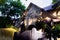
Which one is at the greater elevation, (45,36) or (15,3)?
(15,3)

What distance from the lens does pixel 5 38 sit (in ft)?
31.8

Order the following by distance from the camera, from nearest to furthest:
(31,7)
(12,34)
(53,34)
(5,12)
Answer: (53,34), (12,34), (31,7), (5,12)

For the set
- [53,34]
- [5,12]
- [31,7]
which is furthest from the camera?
[5,12]

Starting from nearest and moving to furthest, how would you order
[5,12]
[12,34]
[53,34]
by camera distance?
[53,34] < [12,34] < [5,12]

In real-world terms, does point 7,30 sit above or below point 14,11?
below

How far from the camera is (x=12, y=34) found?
33.0 ft

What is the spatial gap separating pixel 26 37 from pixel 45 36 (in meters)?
1.02

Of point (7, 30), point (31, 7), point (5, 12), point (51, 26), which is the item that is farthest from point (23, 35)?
point (5, 12)

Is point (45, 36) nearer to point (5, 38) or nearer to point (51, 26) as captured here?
point (51, 26)

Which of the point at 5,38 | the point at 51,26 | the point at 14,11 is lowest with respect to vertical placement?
the point at 5,38

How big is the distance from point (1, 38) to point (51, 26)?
272 cm

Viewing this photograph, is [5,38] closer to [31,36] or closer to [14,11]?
[31,36]

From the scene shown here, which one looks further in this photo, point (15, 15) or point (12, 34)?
point (15, 15)

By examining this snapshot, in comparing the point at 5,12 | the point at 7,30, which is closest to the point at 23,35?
the point at 7,30
